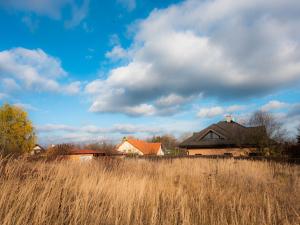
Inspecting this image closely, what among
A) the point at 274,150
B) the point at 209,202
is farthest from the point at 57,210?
the point at 274,150

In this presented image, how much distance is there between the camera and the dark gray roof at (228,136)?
28.1m

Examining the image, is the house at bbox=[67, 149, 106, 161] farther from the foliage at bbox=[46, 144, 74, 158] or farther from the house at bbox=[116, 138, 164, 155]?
the house at bbox=[116, 138, 164, 155]

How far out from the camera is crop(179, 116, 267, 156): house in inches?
1115

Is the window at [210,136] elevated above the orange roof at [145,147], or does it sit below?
above

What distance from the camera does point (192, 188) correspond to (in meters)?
5.90

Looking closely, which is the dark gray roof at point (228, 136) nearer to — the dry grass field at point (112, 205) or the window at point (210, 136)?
the window at point (210, 136)

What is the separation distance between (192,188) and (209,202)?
119 centimetres

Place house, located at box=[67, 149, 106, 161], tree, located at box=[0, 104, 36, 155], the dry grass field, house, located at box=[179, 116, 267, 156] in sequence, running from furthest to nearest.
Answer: tree, located at box=[0, 104, 36, 155]
house, located at box=[179, 116, 267, 156]
house, located at box=[67, 149, 106, 161]
the dry grass field

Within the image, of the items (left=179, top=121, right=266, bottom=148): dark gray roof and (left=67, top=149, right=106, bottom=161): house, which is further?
(left=179, top=121, right=266, bottom=148): dark gray roof

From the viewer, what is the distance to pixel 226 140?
33.0 m

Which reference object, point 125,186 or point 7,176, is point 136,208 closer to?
point 125,186

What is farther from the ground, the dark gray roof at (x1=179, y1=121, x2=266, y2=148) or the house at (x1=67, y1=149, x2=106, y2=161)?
the dark gray roof at (x1=179, y1=121, x2=266, y2=148)

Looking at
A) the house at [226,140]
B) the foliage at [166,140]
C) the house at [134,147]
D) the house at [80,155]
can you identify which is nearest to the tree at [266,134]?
the house at [226,140]

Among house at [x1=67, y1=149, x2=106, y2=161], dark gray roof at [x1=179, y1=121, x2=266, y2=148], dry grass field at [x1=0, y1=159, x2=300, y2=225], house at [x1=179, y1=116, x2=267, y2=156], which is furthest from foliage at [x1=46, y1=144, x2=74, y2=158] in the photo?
dark gray roof at [x1=179, y1=121, x2=266, y2=148]
